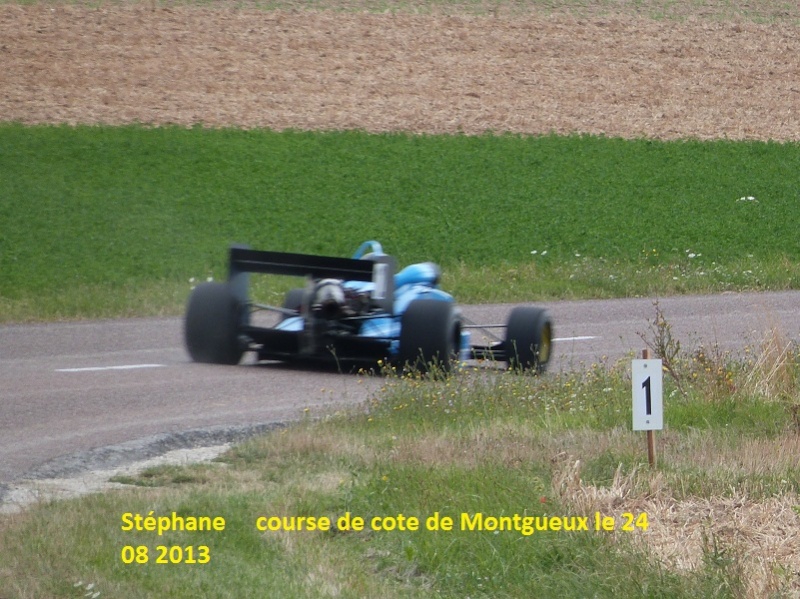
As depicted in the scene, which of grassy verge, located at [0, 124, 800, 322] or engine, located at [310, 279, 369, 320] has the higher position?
grassy verge, located at [0, 124, 800, 322]

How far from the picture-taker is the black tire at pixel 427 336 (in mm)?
11539

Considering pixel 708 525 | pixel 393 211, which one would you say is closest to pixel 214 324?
pixel 708 525

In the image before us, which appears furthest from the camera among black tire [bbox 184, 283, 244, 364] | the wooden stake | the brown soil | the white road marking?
the brown soil

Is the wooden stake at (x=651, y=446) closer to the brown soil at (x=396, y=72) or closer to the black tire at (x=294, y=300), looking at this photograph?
the black tire at (x=294, y=300)

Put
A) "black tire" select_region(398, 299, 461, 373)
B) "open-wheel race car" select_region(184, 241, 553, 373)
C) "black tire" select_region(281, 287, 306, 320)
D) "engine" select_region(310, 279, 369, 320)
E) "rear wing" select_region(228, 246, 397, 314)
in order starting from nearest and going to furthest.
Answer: "black tire" select_region(398, 299, 461, 373) → "open-wheel race car" select_region(184, 241, 553, 373) → "rear wing" select_region(228, 246, 397, 314) → "engine" select_region(310, 279, 369, 320) → "black tire" select_region(281, 287, 306, 320)

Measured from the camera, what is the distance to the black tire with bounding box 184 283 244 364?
12.3 metres

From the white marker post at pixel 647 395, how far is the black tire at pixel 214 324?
5.87m

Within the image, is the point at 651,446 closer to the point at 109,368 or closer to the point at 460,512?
the point at 460,512

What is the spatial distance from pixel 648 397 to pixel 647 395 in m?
0.02

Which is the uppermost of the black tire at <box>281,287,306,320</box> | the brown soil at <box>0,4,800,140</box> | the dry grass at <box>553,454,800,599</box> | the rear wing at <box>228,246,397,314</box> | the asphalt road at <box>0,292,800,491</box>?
the brown soil at <box>0,4,800,140</box>

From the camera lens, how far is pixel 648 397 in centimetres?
723

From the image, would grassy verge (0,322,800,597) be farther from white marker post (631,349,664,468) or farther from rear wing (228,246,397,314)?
rear wing (228,246,397,314)

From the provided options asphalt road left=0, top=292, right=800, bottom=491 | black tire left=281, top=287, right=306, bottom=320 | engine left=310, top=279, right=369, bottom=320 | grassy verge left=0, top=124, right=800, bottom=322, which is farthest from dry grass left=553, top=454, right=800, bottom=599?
grassy verge left=0, top=124, right=800, bottom=322

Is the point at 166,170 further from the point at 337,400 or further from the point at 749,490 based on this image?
the point at 749,490
